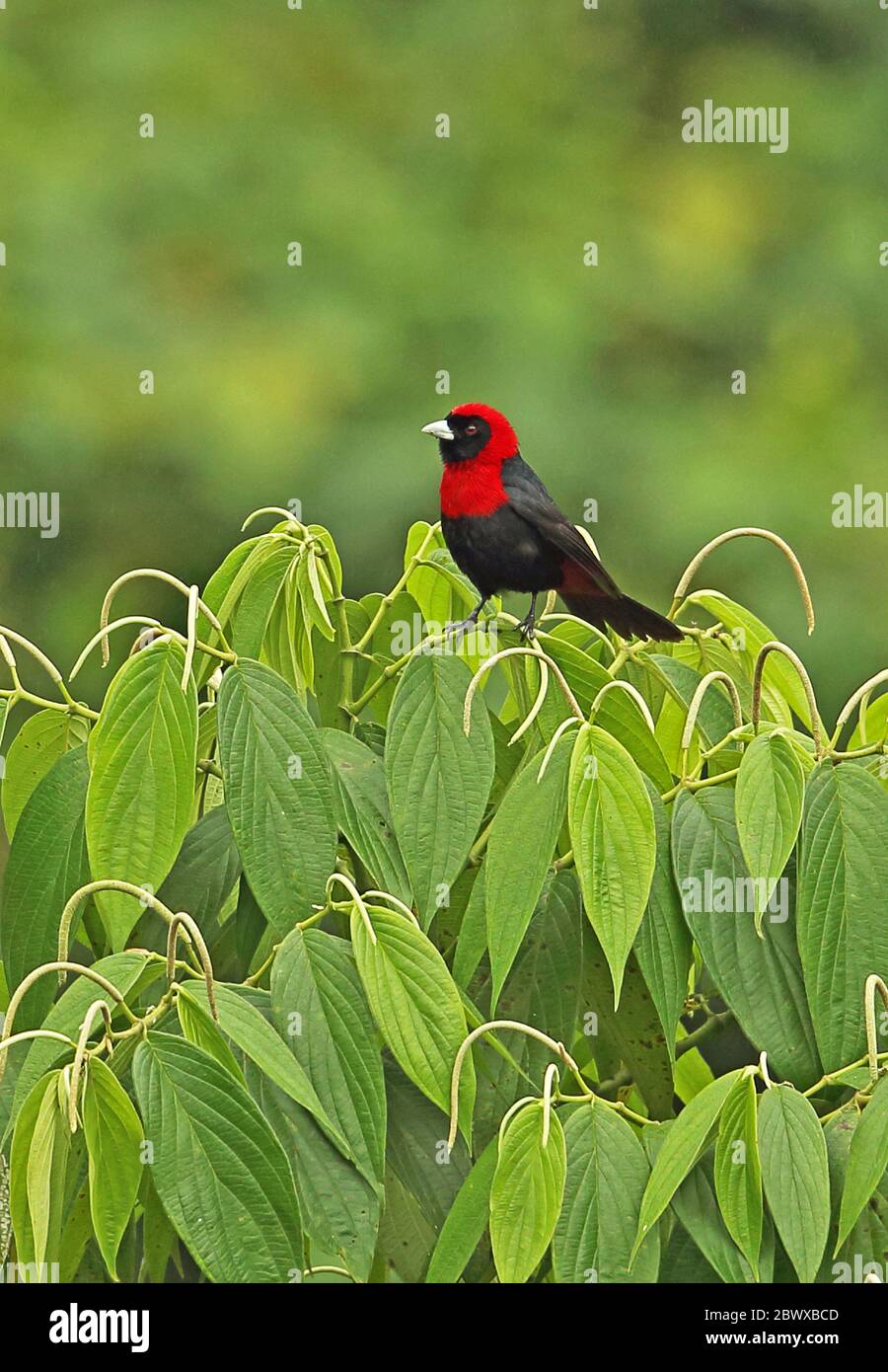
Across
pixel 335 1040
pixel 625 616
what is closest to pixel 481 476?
pixel 625 616

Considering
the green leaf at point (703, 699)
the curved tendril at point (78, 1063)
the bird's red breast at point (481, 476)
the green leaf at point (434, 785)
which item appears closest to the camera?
the curved tendril at point (78, 1063)

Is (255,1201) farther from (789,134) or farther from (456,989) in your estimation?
(789,134)

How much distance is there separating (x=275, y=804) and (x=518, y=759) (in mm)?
161

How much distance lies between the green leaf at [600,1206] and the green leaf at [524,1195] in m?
0.02

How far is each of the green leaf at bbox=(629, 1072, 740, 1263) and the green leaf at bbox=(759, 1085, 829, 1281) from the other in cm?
2

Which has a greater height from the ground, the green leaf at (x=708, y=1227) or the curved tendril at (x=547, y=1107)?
the curved tendril at (x=547, y=1107)

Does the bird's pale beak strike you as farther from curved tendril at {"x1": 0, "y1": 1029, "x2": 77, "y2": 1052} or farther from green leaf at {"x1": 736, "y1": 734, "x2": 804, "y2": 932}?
curved tendril at {"x1": 0, "y1": 1029, "x2": 77, "y2": 1052}

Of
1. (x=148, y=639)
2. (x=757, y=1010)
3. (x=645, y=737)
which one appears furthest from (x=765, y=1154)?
(x=148, y=639)

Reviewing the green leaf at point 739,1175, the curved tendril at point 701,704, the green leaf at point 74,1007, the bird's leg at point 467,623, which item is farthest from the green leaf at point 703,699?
the green leaf at point 74,1007

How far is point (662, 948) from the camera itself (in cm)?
75

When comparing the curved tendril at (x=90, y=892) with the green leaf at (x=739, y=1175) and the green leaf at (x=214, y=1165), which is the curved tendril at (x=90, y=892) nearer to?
the green leaf at (x=214, y=1165)

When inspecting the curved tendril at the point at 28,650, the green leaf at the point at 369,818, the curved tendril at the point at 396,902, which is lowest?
the curved tendril at the point at 396,902

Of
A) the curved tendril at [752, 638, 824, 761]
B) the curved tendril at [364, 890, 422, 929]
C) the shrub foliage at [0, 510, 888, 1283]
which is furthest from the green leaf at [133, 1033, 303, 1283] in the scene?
the curved tendril at [752, 638, 824, 761]

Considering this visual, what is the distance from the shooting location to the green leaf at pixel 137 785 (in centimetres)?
71
